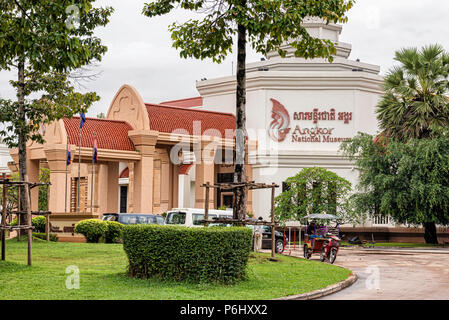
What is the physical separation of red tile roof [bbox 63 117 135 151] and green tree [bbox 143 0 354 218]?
57.6 ft

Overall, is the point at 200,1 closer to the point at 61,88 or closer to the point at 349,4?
the point at 349,4

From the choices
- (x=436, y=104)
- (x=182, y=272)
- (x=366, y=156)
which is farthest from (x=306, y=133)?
(x=182, y=272)

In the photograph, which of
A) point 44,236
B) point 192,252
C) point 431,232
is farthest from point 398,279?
point 431,232

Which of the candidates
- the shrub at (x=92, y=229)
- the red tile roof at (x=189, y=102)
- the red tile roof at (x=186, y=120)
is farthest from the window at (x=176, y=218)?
the red tile roof at (x=189, y=102)

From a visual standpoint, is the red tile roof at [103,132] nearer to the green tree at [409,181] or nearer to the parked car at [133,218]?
the parked car at [133,218]

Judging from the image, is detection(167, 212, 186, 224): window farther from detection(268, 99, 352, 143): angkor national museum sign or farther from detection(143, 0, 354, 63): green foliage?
detection(268, 99, 352, 143): angkor national museum sign

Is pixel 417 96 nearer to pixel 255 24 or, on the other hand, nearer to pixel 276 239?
pixel 276 239

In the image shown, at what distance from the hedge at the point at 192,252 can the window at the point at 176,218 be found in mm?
11818

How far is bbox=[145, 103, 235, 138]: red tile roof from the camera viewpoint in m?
35.7

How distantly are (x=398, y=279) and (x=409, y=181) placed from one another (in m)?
17.0

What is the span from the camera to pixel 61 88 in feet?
77.8

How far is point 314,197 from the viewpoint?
3444cm

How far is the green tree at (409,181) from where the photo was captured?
31.0 m

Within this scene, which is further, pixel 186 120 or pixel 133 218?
pixel 186 120
